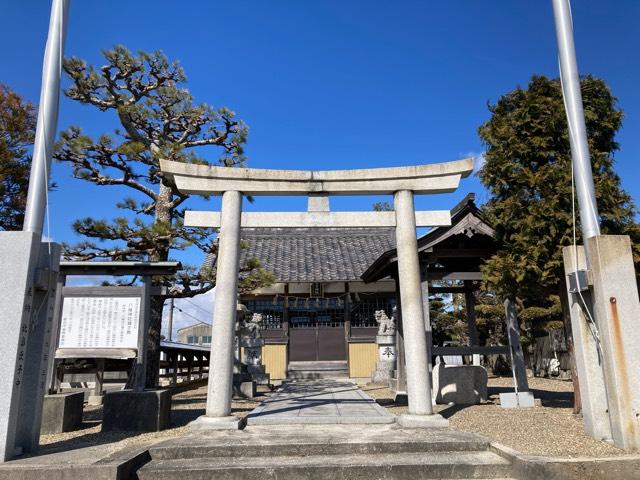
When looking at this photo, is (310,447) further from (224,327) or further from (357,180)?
(357,180)

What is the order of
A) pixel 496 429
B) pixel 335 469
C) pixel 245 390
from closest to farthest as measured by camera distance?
pixel 335 469, pixel 496 429, pixel 245 390

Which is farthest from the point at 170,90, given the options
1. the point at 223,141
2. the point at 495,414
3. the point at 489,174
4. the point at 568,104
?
the point at 495,414

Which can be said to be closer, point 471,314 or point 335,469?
point 335,469

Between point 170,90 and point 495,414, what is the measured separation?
10247 mm

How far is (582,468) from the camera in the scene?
13.9ft

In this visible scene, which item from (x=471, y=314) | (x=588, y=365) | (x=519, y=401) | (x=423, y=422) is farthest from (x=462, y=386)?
(x=588, y=365)

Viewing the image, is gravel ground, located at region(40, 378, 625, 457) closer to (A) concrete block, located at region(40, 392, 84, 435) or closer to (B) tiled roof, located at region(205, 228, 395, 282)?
(A) concrete block, located at region(40, 392, 84, 435)

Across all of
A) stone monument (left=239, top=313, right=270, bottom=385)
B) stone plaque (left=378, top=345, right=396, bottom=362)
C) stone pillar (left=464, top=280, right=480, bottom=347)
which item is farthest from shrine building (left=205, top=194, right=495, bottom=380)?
stone pillar (left=464, top=280, right=480, bottom=347)

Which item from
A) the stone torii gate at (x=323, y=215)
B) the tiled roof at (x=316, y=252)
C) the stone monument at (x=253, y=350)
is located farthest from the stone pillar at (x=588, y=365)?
the tiled roof at (x=316, y=252)

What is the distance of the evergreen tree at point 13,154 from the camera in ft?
34.0

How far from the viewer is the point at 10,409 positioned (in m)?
4.91

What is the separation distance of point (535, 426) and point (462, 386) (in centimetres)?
294

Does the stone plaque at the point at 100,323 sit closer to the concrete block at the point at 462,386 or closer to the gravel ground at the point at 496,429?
the gravel ground at the point at 496,429

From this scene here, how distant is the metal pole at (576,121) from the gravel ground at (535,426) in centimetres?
260
